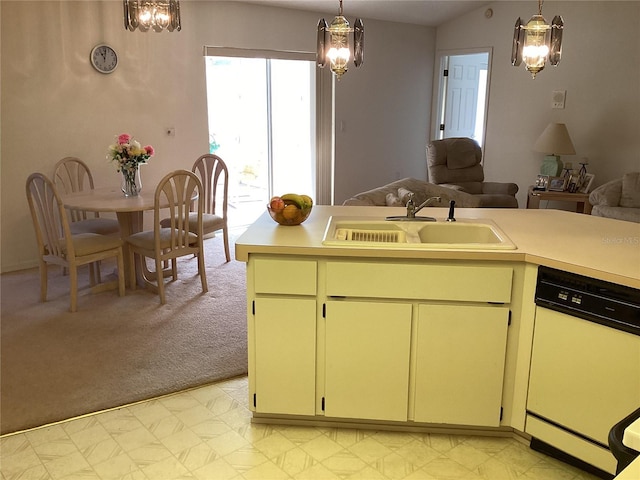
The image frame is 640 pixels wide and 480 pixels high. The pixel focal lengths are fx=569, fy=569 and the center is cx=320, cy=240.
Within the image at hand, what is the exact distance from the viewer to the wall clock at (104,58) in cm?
502

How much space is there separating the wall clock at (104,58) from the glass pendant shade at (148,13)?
2.19 meters

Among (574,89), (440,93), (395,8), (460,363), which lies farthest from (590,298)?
(440,93)

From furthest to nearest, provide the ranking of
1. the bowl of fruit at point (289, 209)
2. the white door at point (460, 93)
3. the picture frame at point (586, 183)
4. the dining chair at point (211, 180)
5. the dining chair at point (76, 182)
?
the white door at point (460, 93)
the picture frame at point (586, 183)
the dining chair at point (211, 180)
the dining chair at point (76, 182)
the bowl of fruit at point (289, 209)

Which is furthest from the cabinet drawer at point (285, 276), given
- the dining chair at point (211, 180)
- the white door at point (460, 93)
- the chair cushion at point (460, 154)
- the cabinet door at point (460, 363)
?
the white door at point (460, 93)

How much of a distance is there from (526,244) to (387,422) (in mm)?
1001

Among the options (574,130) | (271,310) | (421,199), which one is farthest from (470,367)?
(574,130)

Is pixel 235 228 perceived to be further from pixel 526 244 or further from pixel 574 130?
pixel 526 244

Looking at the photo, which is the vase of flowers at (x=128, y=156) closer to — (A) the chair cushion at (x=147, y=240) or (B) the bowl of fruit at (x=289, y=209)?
(A) the chair cushion at (x=147, y=240)

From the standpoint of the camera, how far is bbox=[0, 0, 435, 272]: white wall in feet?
15.5

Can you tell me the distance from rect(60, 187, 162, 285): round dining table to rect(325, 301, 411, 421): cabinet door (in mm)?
2160

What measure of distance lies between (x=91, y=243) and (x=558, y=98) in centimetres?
540

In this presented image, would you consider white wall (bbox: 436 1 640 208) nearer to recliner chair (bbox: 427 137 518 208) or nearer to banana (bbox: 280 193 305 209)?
recliner chair (bbox: 427 137 518 208)

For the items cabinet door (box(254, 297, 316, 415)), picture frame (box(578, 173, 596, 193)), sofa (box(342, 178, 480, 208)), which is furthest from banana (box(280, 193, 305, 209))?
picture frame (box(578, 173, 596, 193))

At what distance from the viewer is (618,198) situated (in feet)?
A: 18.4
